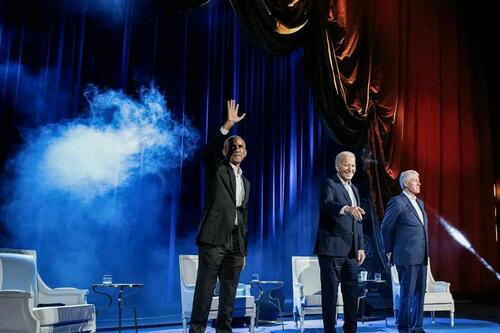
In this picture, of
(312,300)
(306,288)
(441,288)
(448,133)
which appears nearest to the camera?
(312,300)

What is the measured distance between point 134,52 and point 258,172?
1991 millimetres

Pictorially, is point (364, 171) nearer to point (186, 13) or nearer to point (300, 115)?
point (300, 115)

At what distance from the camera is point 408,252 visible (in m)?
4.13

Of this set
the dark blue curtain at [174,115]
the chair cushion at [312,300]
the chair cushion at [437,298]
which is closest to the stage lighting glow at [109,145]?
the dark blue curtain at [174,115]

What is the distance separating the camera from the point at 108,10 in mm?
5441

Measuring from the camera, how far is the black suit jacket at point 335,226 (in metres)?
3.57

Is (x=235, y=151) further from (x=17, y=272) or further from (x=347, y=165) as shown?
(x=17, y=272)

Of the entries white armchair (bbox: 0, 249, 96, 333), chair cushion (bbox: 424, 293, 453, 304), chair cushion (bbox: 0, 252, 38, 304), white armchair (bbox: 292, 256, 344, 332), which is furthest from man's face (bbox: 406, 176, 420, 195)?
chair cushion (bbox: 0, 252, 38, 304)

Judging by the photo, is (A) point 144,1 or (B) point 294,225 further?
(B) point 294,225

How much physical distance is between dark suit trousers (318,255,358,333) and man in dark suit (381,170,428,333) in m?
0.71

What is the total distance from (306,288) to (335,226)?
6.86 feet

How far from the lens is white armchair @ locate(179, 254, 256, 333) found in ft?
15.0

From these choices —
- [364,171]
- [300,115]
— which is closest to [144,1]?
[300,115]

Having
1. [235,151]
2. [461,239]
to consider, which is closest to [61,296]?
[235,151]
